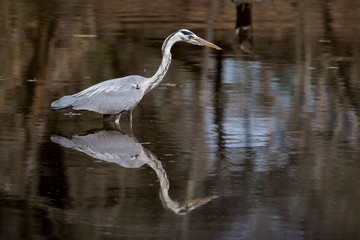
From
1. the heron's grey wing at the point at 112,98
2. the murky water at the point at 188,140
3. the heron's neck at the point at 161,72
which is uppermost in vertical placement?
the heron's neck at the point at 161,72

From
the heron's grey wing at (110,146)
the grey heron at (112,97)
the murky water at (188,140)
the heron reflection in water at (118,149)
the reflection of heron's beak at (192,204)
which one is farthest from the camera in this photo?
the grey heron at (112,97)

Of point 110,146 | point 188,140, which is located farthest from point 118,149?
point 188,140

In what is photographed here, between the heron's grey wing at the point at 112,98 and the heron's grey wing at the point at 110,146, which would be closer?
the heron's grey wing at the point at 110,146

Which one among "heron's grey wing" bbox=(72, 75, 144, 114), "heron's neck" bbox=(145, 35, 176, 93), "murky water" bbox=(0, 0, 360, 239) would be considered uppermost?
"heron's neck" bbox=(145, 35, 176, 93)

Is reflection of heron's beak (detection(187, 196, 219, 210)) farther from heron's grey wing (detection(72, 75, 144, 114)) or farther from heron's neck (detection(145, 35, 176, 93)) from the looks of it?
heron's neck (detection(145, 35, 176, 93))

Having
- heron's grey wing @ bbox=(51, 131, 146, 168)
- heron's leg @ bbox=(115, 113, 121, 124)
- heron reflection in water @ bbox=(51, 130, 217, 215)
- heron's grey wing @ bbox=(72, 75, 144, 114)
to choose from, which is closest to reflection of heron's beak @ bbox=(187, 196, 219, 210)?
heron reflection in water @ bbox=(51, 130, 217, 215)

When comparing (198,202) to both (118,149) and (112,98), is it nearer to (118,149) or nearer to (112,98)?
(118,149)

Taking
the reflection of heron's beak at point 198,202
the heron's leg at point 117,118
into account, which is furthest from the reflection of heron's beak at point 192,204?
the heron's leg at point 117,118

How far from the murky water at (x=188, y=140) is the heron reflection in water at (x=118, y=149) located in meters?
0.02

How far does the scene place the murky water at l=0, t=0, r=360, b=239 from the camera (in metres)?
6.91

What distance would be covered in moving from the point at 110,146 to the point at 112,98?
4.20 ft

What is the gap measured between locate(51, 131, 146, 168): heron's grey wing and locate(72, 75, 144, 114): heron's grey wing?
486mm

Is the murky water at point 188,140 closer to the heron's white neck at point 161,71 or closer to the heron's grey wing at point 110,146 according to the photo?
the heron's grey wing at point 110,146

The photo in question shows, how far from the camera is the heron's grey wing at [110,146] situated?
29.0 ft
